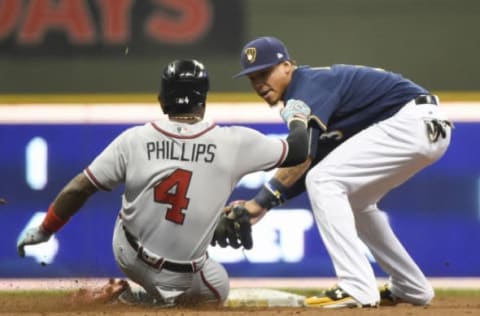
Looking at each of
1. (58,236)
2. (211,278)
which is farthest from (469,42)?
(211,278)

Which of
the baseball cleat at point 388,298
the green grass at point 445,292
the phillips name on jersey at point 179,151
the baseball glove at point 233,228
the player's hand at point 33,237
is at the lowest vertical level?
the green grass at point 445,292

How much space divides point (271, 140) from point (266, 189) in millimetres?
641

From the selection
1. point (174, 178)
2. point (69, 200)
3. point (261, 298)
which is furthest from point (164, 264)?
point (261, 298)

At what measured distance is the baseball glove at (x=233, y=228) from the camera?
6.32 metres

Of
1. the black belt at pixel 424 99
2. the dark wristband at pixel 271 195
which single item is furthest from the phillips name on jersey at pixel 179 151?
the black belt at pixel 424 99

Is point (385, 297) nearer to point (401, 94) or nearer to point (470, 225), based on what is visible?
point (401, 94)

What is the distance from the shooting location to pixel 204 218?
19.2 ft

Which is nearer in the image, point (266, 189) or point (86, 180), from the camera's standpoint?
point (86, 180)

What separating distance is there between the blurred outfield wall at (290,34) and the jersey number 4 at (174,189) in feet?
10.8

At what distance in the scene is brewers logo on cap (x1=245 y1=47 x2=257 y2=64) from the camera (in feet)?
21.1

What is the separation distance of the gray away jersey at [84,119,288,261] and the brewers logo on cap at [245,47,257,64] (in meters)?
0.66

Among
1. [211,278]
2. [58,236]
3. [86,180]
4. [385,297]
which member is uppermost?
[86,180]

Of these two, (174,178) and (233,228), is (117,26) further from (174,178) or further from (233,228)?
(174,178)

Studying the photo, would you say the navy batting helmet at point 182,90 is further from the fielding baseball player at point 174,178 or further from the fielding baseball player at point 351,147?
the fielding baseball player at point 351,147
